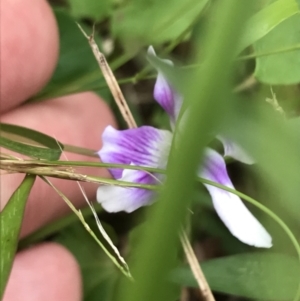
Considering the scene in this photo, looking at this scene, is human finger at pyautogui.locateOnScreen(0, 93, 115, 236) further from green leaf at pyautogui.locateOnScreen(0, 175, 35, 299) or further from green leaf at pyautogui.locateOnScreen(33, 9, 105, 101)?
green leaf at pyautogui.locateOnScreen(0, 175, 35, 299)

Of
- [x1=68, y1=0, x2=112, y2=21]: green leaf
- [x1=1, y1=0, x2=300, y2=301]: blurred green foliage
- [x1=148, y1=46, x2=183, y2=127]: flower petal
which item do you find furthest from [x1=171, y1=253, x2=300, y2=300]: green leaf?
[x1=68, y1=0, x2=112, y2=21]: green leaf

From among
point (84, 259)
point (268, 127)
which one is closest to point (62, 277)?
point (84, 259)

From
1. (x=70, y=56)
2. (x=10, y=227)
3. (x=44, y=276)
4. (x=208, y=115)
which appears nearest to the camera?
(x=208, y=115)

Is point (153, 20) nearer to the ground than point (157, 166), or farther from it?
farther from it

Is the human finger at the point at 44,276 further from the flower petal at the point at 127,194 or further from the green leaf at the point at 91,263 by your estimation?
the flower petal at the point at 127,194

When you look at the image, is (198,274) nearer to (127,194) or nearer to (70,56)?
(127,194)

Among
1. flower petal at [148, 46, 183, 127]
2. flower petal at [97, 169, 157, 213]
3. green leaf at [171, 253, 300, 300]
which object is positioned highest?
flower petal at [148, 46, 183, 127]

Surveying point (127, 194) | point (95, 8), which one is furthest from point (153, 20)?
point (127, 194)
